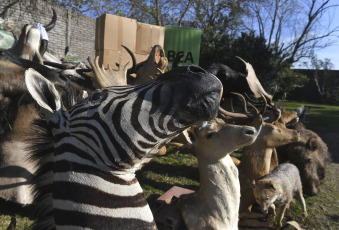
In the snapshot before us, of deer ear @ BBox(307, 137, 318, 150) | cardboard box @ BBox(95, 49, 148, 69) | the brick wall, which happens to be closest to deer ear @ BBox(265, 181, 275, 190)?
deer ear @ BBox(307, 137, 318, 150)

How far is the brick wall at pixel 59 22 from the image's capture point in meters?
9.48

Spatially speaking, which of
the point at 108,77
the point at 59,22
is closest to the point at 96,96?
the point at 108,77

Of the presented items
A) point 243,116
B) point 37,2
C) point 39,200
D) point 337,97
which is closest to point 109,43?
point 243,116

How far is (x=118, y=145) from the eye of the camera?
1.03 meters

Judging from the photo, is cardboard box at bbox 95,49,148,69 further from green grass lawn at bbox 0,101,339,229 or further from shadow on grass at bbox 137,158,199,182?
shadow on grass at bbox 137,158,199,182

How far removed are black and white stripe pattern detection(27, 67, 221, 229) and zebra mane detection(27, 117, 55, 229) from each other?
14 centimetres

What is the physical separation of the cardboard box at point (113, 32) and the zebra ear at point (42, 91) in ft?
16.7

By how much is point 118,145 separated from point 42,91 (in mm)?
448

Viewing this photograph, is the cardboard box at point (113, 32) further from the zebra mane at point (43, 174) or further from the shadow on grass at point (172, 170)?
the zebra mane at point (43, 174)

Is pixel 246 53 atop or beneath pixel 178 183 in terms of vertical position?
atop

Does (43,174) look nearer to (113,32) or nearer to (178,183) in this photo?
(178,183)

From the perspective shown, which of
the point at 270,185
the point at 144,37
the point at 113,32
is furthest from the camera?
the point at 144,37

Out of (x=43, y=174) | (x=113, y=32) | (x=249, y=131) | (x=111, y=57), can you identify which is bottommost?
(x=43, y=174)

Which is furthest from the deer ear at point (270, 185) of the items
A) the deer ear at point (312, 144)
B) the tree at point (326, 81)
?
the tree at point (326, 81)
